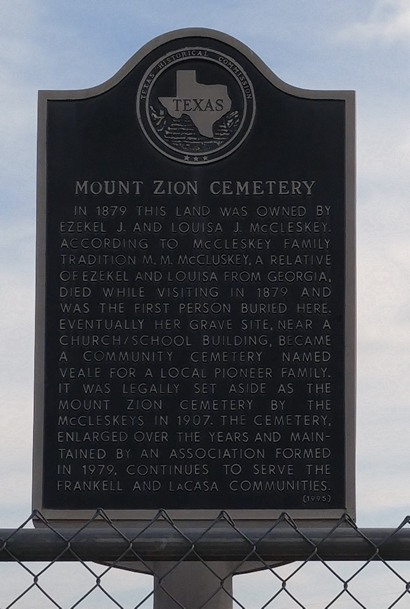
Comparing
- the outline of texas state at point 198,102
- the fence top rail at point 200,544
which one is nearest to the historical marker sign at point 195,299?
the outline of texas state at point 198,102

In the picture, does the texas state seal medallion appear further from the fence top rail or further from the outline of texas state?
the fence top rail

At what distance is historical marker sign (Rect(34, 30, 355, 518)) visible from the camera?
9.48 meters

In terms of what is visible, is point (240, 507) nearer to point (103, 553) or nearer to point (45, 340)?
point (45, 340)

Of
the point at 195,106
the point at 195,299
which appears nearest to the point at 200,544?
the point at 195,299

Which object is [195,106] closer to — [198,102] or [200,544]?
[198,102]

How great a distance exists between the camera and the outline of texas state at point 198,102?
1006 centimetres

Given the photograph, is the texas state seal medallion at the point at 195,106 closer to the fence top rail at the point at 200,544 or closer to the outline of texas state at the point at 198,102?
the outline of texas state at the point at 198,102

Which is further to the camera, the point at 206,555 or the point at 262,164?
the point at 262,164

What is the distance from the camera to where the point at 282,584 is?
480 centimetres

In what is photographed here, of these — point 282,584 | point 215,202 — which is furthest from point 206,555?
point 215,202

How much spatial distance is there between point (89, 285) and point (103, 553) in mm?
5055

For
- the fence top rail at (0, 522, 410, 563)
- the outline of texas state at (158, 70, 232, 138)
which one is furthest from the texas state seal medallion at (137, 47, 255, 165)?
the fence top rail at (0, 522, 410, 563)

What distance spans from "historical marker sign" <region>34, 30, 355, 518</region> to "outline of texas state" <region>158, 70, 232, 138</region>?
0.03 ft

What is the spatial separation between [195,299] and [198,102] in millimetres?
1511
